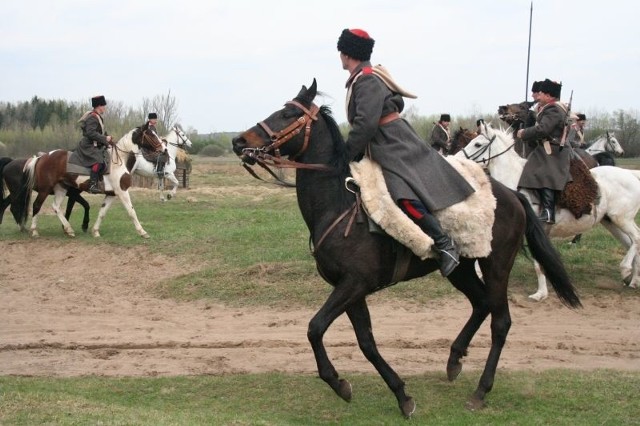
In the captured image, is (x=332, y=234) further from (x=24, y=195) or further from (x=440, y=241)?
(x=24, y=195)

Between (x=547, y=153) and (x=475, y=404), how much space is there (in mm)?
5422

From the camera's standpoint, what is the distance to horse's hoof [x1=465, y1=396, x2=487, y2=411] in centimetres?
675

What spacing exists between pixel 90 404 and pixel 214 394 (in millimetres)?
1262

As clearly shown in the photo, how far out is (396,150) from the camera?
21.9ft

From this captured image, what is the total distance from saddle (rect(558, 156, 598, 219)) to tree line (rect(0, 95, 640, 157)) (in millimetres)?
23014


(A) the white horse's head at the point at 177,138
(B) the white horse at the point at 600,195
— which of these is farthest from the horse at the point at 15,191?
(B) the white horse at the point at 600,195

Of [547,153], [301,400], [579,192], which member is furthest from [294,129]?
[579,192]

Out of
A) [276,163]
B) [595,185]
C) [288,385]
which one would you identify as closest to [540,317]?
[595,185]

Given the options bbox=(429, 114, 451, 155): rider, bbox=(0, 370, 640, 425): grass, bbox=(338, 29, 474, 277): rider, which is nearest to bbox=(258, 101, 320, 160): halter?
bbox=(338, 29, 474, 277): rider

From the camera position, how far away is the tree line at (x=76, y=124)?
42.6m

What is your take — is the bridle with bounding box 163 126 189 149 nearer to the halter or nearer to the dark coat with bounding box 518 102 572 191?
the dark coat with bounding box 518 102 572 191

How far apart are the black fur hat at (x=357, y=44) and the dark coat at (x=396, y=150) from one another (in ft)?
0.33

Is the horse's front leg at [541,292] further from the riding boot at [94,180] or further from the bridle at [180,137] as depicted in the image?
the bridle at [180,137]

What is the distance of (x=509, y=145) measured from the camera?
11906 millimetres
